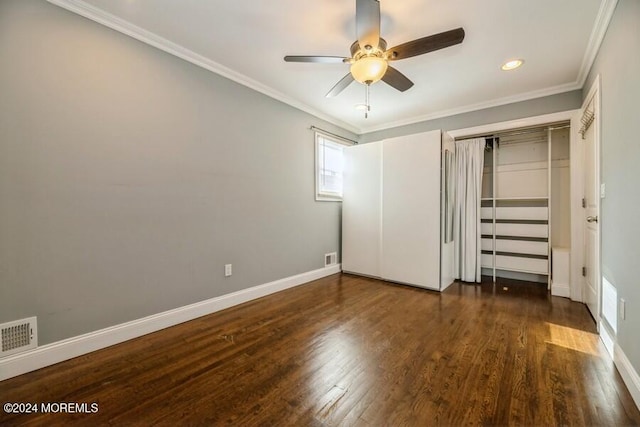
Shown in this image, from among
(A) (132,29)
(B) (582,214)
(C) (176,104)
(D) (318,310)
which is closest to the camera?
(A) (132,29)

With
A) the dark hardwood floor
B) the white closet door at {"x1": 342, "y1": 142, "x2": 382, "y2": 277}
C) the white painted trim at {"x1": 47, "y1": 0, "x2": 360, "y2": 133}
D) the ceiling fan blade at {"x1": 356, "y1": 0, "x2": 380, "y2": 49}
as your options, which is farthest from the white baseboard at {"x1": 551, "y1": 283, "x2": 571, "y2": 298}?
the white painted trim at {"x1": 47, "y1": 0, "x2": 360, "y2": 133}

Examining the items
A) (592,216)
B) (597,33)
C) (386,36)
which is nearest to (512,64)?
(597,33)

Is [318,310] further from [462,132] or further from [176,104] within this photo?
[462,132]

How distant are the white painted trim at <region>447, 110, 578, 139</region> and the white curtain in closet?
0.13 metres

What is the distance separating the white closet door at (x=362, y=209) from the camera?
3.92 m

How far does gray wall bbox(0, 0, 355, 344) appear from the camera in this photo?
1.72 m

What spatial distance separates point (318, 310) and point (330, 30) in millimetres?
2628

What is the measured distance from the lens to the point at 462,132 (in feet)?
12.7

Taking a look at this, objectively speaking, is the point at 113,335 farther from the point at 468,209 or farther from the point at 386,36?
the point at 468,209

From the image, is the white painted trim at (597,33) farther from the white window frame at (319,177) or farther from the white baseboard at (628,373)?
the white window frame at (319,177)

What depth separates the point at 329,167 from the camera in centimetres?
423

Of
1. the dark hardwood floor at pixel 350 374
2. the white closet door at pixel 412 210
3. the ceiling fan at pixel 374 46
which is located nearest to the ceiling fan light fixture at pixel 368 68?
the ceiling fan at pixel 374 46

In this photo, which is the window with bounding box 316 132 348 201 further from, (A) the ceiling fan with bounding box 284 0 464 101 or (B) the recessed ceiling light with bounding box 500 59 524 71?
(B) the recessed ceiling light with bounding box 500 59 524 71

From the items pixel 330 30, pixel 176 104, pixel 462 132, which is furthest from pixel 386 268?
pixel 176 104
